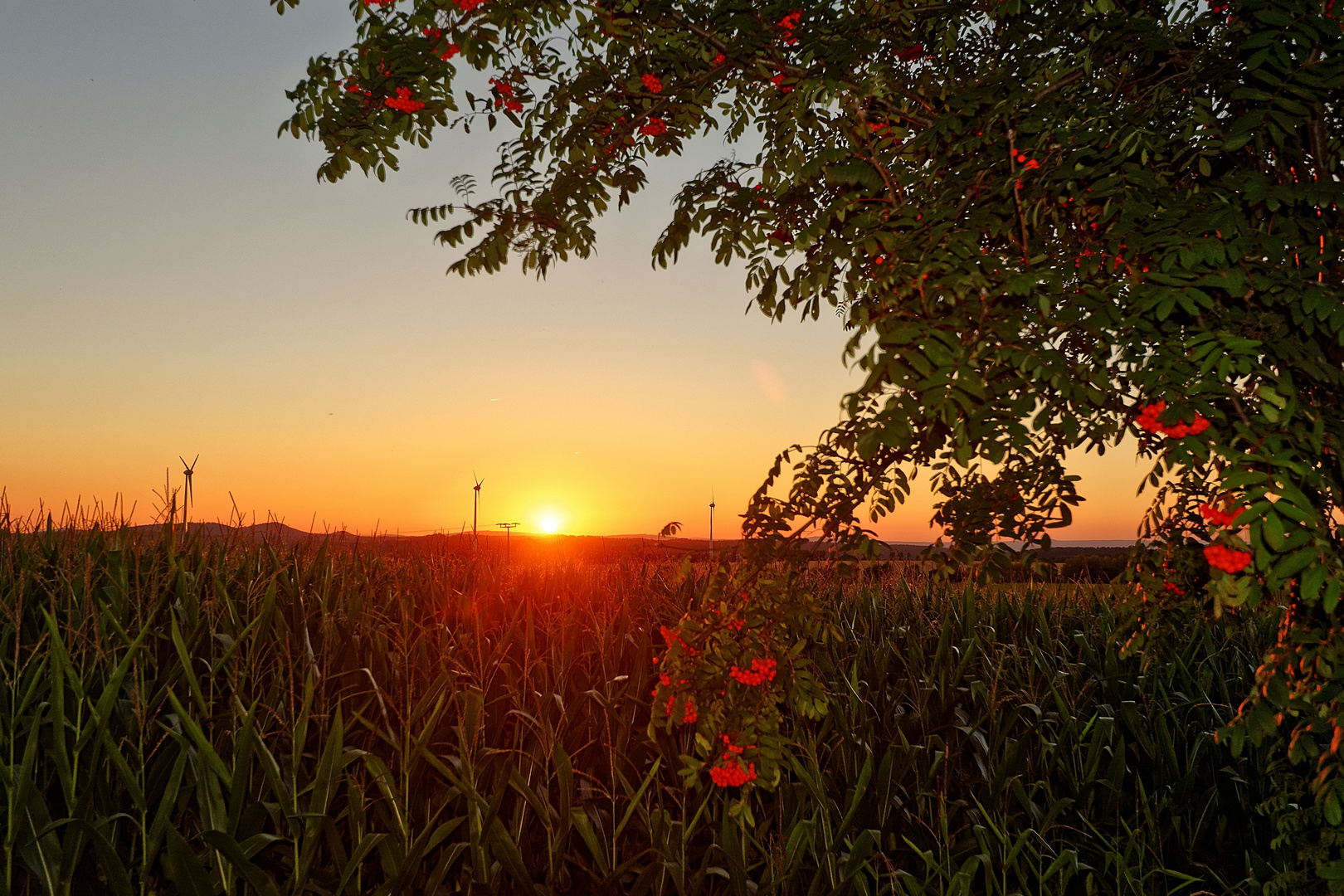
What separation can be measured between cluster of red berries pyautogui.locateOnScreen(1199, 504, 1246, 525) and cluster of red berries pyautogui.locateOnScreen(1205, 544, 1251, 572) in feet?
0.28

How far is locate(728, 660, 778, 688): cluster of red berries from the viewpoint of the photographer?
3.17 metres

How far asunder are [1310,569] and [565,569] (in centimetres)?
678

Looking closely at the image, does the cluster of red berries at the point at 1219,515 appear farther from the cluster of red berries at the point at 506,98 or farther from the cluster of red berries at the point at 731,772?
the cluster of red berries at the point at 506,98

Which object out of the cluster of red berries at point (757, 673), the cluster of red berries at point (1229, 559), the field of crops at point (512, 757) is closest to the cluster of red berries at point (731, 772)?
the cluster of red berries at point (757, 673)

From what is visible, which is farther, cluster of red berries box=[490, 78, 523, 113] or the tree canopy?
cluster of red berries box=[490, 78, 523, 113]

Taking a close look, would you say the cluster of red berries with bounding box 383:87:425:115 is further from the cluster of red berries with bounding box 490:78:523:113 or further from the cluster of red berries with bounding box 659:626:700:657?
the cluster of red berries with bounding box 659:626:700:657

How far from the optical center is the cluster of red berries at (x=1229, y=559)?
98.5 inches

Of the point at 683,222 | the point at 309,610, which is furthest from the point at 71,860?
the point at 683,222

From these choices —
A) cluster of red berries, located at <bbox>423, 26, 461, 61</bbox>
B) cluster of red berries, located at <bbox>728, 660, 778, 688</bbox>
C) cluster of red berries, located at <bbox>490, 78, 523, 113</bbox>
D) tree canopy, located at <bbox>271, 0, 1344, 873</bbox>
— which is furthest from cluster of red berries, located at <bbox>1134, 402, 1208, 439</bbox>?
cluster of red berries, located at <bbox>490, 78, 523, 113</bbox>

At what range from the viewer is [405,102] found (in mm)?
3721

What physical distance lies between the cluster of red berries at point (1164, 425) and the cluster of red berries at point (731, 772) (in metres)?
1.81

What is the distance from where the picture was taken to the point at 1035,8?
3.87 metres

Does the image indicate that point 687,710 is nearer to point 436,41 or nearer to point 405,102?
point 405,102

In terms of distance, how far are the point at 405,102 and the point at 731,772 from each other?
3.08m
